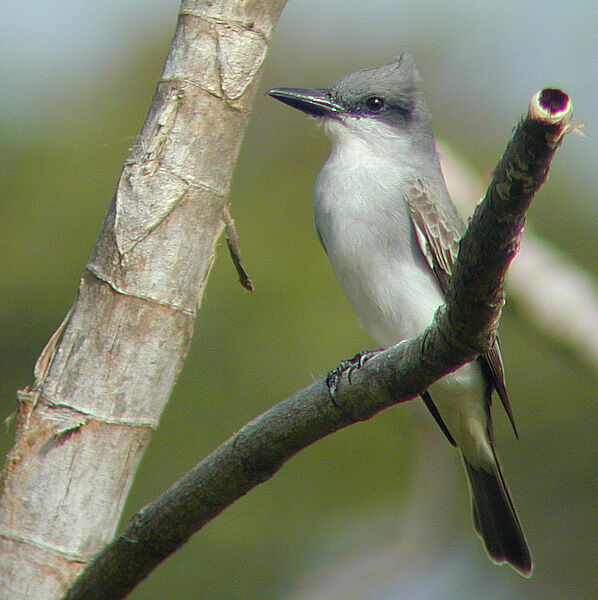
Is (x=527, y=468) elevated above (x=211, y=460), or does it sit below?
below

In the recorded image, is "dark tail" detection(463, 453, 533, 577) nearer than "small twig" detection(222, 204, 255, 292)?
No

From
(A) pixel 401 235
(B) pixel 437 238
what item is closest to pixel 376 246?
(A) pixel 401 235

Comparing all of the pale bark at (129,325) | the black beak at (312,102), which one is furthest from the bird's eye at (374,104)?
the pale bark at (129,325)

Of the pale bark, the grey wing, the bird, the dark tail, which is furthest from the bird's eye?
the dark tail

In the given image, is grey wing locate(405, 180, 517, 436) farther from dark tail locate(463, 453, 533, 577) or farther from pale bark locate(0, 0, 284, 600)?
pale bark locate(0, 0, 284, 600)

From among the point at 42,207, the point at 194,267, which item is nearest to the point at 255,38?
the point at 194,267

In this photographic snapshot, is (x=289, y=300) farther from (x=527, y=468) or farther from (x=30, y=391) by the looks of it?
(x=30, y=391)

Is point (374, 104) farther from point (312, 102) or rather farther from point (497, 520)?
point (497, 520)
